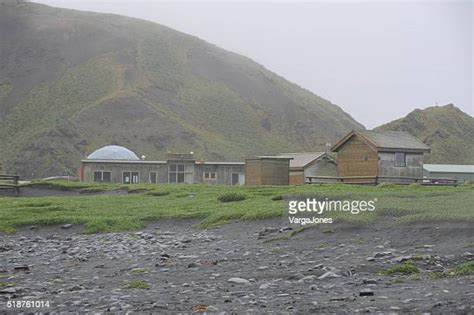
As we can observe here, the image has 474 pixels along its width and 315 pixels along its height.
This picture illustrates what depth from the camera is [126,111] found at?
505 ft

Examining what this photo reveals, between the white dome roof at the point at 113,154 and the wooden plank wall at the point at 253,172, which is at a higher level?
the white dome roof at the point at 113,154

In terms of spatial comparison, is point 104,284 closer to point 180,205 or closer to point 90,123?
point 180,205

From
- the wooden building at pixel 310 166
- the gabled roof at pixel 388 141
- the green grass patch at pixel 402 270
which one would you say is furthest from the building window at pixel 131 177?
the green grass patch at pixel 402 270

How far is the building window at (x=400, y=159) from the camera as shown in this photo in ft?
163

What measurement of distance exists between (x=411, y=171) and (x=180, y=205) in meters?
25.1

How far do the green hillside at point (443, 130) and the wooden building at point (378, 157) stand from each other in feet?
220

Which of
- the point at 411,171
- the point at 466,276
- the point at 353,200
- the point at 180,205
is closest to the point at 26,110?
the point at 411,171

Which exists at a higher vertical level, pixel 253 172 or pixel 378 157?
pixel 378 157

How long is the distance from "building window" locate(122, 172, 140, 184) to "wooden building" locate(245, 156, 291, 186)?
1184 inches

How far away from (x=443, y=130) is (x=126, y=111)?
222 ft

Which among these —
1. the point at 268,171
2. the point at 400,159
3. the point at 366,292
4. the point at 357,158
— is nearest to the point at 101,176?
the point at 268,171

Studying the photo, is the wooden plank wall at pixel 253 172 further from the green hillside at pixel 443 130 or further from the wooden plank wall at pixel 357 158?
the green hillside at pixel 443 130

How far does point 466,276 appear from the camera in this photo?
10.9 metres

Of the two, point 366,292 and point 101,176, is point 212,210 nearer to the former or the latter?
point 366,292
